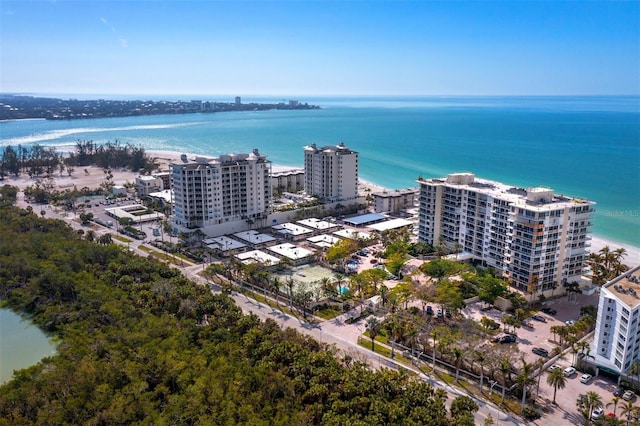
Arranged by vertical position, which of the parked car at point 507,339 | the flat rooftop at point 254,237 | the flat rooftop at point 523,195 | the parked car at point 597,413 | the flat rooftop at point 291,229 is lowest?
the parked car at point 597,413

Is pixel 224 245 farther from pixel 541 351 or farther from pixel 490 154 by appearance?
pixel 490 154

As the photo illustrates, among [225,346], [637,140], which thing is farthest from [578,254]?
[637,140]

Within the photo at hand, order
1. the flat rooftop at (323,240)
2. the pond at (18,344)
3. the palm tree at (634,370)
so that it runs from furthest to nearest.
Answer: the flat rooftop at (323,240) → the pond at (18,344) → the palm tree at (634,370)

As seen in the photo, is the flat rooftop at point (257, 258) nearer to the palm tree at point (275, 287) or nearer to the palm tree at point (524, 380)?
the palm tree at point (275, 287)

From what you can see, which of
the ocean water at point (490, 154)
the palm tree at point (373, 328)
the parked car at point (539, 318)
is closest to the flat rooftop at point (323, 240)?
the palm tree at point (373, 328)

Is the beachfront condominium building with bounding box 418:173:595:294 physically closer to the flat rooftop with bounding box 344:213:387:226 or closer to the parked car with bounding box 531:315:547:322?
the parked car with bounding box 531:315:547:322

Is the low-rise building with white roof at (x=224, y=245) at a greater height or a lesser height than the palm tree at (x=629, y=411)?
greater

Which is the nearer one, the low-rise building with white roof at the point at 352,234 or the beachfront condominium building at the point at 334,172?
the low-rise building with white roof at the point at 352,234

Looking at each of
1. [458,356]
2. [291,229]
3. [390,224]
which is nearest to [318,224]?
[291,229]
